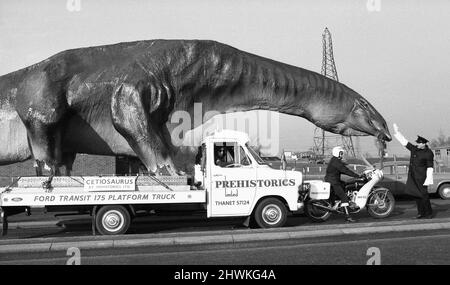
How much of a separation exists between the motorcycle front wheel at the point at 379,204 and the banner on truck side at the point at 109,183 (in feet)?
18.3

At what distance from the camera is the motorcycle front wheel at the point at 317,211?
1187 centimetres

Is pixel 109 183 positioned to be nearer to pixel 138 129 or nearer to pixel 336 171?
pixel 138 129

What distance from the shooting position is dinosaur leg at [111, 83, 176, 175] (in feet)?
40.1

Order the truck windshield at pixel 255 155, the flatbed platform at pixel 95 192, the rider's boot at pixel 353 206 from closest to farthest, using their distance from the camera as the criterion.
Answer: the flatbed platform at pixel 95 192
the truck windshield at pixel 255 155
the rider's boot at pixel 353 206

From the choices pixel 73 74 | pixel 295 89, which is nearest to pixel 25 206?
pixel 73 74

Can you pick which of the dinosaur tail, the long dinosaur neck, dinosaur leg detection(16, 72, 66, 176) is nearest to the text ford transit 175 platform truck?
dinosaur leg detection(16, 72, 66, 176)

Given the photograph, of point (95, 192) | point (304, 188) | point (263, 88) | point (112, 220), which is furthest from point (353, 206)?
point (95, 192)

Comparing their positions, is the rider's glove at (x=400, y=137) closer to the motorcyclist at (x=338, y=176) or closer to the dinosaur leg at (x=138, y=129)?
the motorcyclist at (x=338, y=176)

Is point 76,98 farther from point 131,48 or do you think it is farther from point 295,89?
point 295,89

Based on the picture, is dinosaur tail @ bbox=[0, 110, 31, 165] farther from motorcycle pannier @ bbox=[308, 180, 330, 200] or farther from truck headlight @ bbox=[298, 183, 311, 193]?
motorcycle pannier @ bbox=[308, 180, 330, 200]

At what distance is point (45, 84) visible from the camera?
12.6 meters

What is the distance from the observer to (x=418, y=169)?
38.3ft

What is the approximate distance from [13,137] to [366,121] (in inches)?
356

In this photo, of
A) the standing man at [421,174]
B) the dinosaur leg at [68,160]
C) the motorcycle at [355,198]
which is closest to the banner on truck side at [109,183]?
the dinosaur leg at [68,160]
